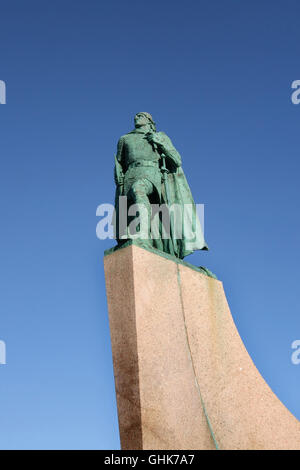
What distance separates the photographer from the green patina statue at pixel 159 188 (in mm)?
9617

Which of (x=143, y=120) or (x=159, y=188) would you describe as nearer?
(x=159, y=188)

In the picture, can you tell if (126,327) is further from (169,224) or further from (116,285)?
(169,224)

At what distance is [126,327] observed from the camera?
788 centimetres

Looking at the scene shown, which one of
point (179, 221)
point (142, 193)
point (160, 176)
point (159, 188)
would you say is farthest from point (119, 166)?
point (179, 221)

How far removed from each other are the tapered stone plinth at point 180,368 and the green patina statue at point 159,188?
85 centimetres

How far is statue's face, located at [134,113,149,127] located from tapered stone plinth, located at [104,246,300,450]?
3289 millimetres

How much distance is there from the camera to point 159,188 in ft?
32.8

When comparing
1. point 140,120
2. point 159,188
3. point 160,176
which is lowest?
point 159,188

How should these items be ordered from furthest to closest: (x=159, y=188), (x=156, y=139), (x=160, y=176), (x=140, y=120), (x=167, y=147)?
1. (x=140, y=120)
2. (x=167, y=147)
3. (x=156, y=139)
4. (x=160, y=176)
5. (x=159, y=188)

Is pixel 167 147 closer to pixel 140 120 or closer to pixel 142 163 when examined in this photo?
pixel 142 163

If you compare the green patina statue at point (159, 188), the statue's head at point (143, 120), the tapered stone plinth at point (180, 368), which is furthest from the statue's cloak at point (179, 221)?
the statue's head at point (143, 120)

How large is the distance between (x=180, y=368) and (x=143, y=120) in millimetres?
4938

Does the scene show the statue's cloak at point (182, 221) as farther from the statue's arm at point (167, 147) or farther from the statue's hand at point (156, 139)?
the statue's hand at point (156, 139)
